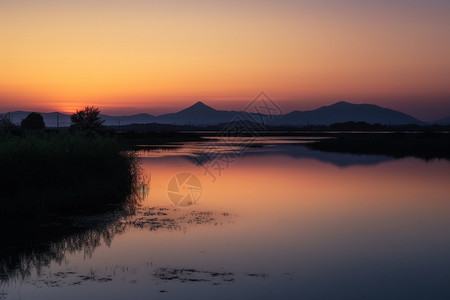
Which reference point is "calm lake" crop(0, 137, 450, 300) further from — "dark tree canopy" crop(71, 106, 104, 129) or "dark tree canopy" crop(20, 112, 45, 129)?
"dark tree canopy" crop(20, 112, 45, 129)

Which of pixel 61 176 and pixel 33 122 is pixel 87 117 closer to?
pixel 33 122

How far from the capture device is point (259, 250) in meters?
15.2

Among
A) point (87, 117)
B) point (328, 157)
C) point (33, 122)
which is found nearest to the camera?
point (328, 157)

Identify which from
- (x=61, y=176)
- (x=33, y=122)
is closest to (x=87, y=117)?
(x=33, y=122)

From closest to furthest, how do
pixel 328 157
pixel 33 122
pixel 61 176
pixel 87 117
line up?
1. pixel 61 176
2. pixel 328 157
3. pixel 87 117
4. pixel 33 122

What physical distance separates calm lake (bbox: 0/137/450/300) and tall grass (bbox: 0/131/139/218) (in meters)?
2.20

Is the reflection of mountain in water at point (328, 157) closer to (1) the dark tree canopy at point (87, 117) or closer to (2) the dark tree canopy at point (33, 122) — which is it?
(1) the dark tree canopy at point (87, 117)

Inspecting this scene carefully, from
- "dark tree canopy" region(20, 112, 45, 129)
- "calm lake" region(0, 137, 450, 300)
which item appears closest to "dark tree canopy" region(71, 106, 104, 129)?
"dark tree canopy" region(20, 112, 45, 129)

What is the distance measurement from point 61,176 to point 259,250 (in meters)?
11.3

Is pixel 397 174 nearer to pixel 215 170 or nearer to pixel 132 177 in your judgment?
pixel 215 170

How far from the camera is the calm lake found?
11617mm

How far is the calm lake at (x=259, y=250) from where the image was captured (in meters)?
11.6

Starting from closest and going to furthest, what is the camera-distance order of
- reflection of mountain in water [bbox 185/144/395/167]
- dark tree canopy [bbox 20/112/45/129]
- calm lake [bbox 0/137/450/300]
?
calm lake [bbox 0/137/450/300] < reflection of mountain in water [bbox 185/144/395/167] < dark tree canopy [bbox 20/112/45/129]

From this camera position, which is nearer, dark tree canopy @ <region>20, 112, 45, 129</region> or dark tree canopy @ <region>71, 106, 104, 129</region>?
dark tree canopy @ <region>71, 106, 104, 129</region>
